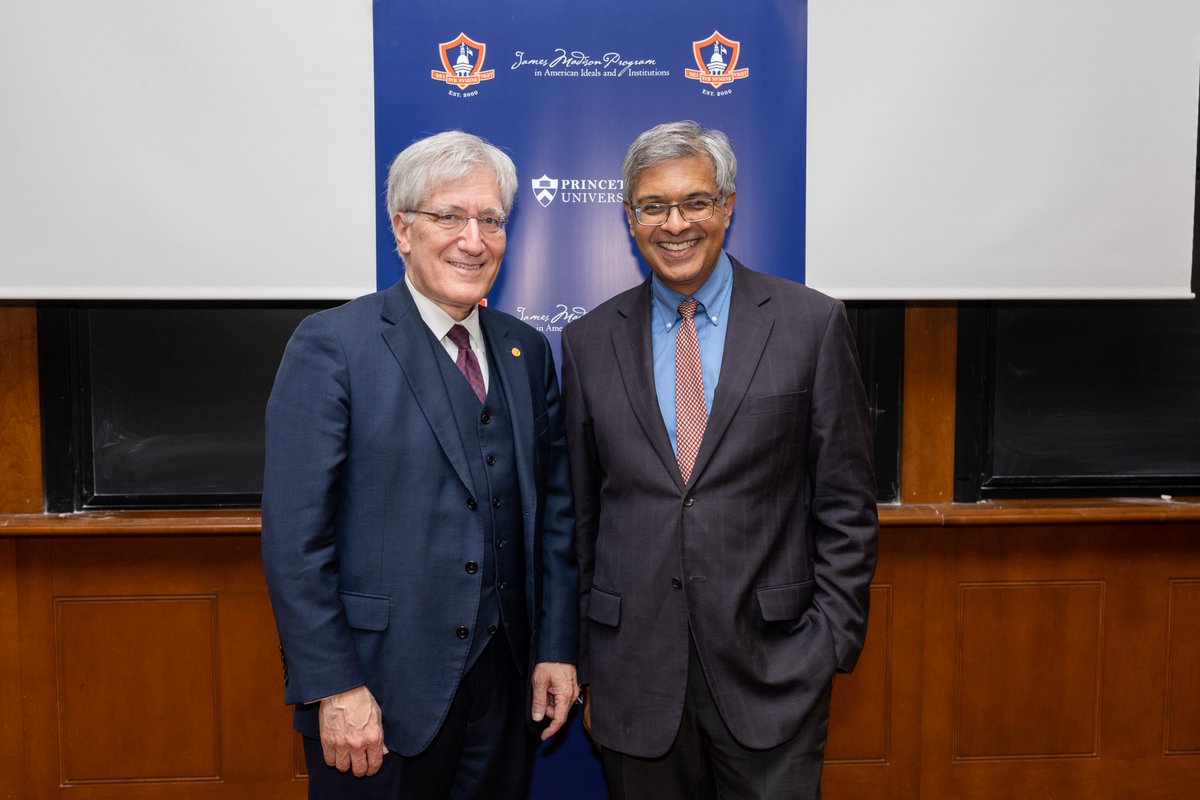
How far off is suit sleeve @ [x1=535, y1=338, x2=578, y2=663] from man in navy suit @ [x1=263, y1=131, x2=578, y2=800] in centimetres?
6

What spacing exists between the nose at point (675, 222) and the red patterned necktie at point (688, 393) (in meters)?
0.16

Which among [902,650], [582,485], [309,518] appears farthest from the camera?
[902,650]

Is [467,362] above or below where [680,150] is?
below

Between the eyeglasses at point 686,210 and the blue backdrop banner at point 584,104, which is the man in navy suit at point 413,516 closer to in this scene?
the eyeglasses at point 686,210

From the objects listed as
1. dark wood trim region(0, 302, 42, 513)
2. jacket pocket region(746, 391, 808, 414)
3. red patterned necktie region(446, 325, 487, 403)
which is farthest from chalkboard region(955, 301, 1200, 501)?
dark wood trim region(0, 302, 42, 513)


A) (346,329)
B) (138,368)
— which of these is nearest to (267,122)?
(138,368)

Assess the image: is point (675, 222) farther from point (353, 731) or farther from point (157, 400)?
point (157, 400)

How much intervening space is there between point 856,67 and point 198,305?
212cm

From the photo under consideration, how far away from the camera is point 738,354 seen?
5.29ft

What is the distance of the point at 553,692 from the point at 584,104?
1.56m

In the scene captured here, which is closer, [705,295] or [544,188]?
[705,295]

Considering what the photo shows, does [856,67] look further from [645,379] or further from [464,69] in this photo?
[645,379]

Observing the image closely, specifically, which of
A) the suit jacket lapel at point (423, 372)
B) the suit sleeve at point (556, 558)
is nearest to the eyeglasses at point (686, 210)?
the suit sleeve at point (556, 558)

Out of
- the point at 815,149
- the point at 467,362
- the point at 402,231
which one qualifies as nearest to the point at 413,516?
the point at 467,362
